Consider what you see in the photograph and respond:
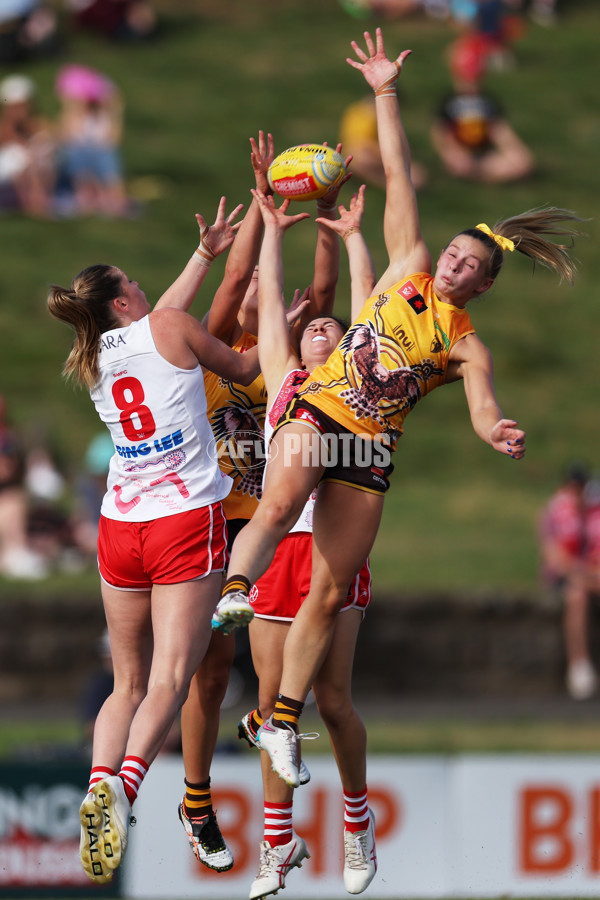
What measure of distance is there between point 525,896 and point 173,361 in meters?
7.80

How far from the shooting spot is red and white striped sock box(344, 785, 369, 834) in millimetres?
6836

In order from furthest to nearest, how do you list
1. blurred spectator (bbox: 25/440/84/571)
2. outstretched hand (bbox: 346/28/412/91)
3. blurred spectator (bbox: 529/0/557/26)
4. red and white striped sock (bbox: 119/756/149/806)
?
blurred spectator (bbox: 529/0/557/26)
blurred spectator (bbox: 25/440/84/571)
outstretched hand (bbox: 346/28/412/91)
red and white striped sock (bbox: 119/756/149/806)

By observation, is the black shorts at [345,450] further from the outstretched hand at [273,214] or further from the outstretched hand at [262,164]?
the outstretched hand at [262,164]

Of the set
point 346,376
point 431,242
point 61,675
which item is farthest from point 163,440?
point 431,242

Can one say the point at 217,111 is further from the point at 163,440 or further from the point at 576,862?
the point at 163,440

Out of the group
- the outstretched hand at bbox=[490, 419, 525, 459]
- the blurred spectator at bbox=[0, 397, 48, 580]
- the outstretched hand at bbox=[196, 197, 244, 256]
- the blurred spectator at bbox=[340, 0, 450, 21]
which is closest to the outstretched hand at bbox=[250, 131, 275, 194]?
the outstretched hand at bbox=[196, 197, 244, 256]

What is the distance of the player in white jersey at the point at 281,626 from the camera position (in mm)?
6520

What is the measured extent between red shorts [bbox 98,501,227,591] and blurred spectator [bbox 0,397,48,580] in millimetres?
9128

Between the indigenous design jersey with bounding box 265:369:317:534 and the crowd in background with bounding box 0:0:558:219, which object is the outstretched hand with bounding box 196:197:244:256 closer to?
the indigenous design jersey with bounding box 265:369:317:534

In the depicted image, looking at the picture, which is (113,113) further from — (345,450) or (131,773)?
(131,773)

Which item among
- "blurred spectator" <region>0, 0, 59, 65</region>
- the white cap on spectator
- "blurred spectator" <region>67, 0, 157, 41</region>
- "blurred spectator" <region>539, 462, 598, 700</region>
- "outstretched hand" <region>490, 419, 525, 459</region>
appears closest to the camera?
"outstretched hand" <region>490, 419, 525, 459</region>

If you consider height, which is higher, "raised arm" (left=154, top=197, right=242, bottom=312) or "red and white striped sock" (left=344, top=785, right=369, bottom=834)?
"raised arm" (left=154, top=197, right=242, bottom=312)

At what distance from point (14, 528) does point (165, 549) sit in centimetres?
944

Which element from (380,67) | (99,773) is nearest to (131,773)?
(99,773)
